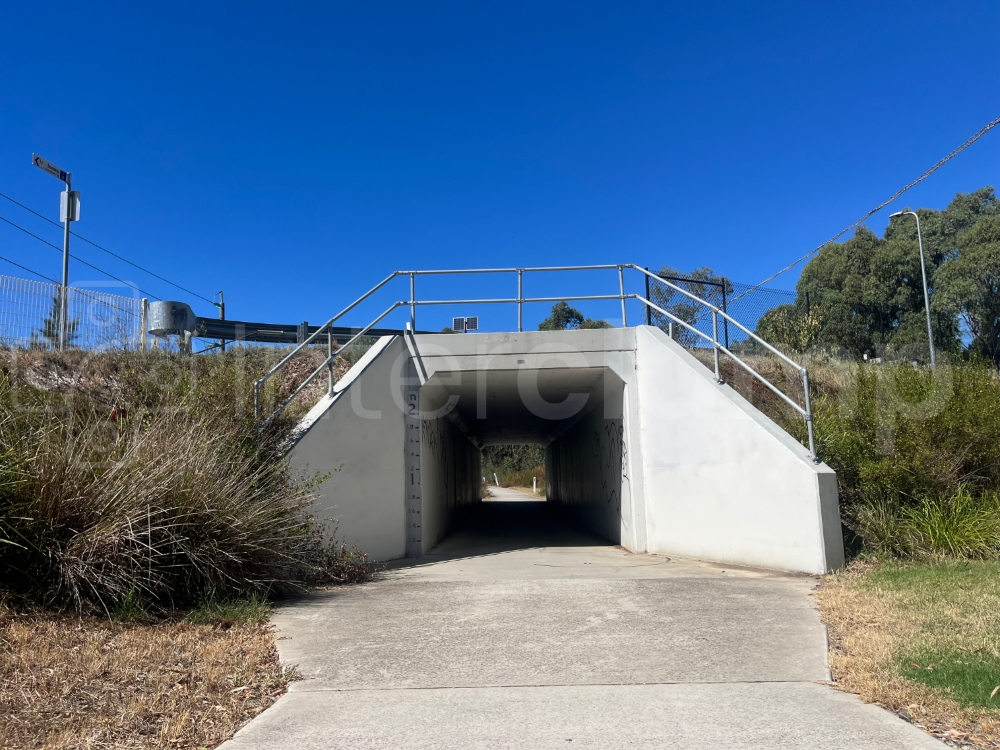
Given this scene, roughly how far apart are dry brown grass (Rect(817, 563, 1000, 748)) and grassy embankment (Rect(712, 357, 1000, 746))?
1cm

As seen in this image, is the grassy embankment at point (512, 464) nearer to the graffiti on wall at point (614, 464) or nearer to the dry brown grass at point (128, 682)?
the graffiti on wall at point (614, 464)

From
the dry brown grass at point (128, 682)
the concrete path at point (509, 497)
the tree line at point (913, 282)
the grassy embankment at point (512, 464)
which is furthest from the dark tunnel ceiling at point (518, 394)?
the grassy embankment at point (512, 464)

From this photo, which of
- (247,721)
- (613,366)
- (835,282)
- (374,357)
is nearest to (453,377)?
(374,357)

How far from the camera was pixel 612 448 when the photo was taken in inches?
508

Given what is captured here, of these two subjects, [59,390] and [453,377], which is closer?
[59,390]

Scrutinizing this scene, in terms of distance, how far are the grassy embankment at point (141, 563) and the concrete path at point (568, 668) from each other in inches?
16.7

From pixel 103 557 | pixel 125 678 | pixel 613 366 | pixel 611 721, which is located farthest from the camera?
pixel 613 366

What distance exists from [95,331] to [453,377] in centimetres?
668

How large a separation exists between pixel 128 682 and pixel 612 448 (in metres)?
9.44

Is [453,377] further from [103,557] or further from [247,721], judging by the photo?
[247,721]

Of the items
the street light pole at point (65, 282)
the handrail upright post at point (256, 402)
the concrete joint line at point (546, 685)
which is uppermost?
the street light pole at point (65, 282)

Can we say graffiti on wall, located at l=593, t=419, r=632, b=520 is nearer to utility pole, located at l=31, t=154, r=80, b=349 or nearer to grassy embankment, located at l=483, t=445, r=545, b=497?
utility pole, located at l=31, t=154, r=80, b=349

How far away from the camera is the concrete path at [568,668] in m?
3.80

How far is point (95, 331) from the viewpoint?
13195 millimetres
